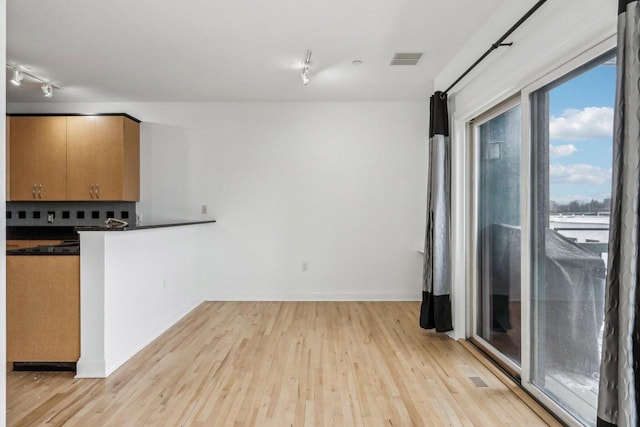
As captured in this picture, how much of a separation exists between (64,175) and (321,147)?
3.17 meters

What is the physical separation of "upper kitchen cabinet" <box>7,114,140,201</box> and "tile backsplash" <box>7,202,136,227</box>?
0.29 m

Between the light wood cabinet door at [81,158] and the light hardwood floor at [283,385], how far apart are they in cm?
221

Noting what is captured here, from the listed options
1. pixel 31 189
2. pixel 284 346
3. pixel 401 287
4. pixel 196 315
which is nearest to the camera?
pixel 284 346

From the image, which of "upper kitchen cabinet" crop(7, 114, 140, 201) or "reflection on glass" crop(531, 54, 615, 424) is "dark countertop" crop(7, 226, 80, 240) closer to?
"upper kitchen cabinet" crop(7, 114, 140, 201)

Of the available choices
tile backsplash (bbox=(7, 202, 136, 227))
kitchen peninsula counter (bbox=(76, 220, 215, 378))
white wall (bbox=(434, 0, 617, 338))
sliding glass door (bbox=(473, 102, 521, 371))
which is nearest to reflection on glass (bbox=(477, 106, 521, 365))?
sliding glass door (bbox=(473, 102, 521, 371))

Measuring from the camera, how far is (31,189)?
4852mm

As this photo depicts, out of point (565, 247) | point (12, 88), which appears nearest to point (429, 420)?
point (565, 247)

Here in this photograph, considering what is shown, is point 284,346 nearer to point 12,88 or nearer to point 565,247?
point 565,247

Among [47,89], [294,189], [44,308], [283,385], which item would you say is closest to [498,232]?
[283,385]

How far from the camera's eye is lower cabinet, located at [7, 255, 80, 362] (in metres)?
2.87

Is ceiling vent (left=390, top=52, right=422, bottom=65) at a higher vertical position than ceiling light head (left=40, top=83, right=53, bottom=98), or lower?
higher

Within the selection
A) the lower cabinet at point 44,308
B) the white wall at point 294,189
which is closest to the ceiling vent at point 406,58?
the white wall at point 294,189

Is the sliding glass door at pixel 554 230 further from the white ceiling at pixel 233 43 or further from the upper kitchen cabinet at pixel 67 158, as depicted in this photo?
the upper kitchen cabinet at pixel 67 158

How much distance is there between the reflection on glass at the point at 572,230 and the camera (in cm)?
197
